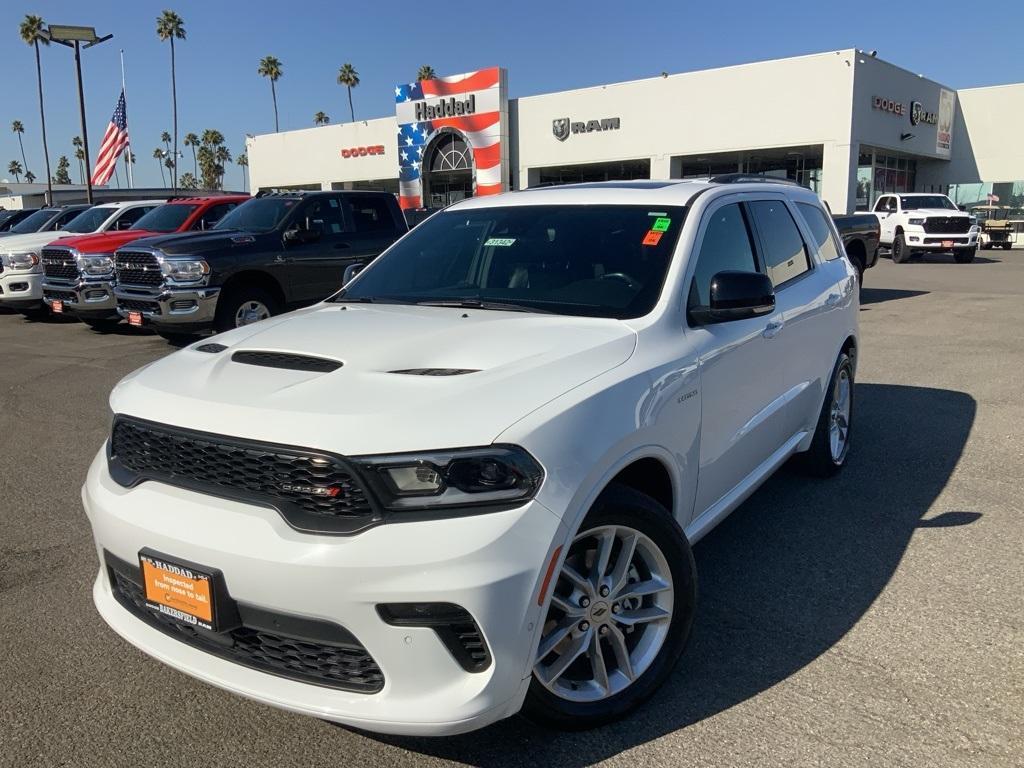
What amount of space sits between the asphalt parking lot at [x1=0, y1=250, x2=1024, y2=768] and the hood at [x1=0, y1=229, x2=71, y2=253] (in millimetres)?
9570

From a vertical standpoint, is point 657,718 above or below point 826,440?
below

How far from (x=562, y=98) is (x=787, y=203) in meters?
35.5

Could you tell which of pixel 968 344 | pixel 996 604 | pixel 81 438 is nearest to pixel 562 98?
pixel 968 344

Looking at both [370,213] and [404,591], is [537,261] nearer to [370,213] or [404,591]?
[404,591]

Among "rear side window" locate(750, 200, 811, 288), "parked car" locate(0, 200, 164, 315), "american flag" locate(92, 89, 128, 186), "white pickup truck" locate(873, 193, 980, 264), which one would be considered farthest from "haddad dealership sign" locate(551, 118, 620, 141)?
"rear side window" locate(750, 200, 811, 288)

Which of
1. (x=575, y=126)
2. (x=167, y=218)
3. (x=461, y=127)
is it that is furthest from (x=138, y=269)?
(x=461, y=127)

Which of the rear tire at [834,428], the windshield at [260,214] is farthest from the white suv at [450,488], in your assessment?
the windshield at [260,214]

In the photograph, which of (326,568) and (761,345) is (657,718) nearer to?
(326,568)

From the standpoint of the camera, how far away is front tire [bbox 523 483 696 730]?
2.62m

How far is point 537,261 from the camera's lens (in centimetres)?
388

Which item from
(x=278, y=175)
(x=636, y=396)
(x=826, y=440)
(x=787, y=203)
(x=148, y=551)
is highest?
(x=278, y=175)

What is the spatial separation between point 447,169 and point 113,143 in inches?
764

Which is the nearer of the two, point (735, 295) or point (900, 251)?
point (735, 295)

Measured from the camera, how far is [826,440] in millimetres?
5109
